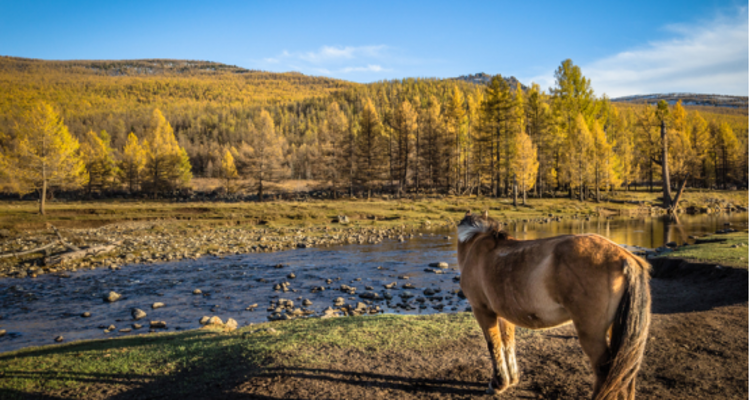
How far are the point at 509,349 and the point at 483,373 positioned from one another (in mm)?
649

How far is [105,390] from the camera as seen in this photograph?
16.5 ft

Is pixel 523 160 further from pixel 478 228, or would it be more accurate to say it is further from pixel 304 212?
pixel 478 228

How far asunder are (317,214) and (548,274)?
1305 inches

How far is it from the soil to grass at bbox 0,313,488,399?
0.37 feet

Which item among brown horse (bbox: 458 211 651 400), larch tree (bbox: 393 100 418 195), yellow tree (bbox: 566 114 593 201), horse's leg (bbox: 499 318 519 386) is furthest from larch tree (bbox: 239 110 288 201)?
brown horse (bbox: 458 211 651 400)

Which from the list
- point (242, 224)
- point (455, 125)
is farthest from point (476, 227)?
point (455, 125)

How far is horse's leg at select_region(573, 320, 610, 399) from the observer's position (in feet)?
11.3

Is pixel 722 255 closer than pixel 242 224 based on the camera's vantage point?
Yes

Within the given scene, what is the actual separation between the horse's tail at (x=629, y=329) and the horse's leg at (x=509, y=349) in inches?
55.4

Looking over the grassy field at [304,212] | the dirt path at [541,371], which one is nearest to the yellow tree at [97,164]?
the grassy field at [304,212]

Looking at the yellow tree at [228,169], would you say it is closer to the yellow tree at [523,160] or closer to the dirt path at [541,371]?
the yellow tree at [523,160]

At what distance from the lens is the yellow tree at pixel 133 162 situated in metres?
58.1

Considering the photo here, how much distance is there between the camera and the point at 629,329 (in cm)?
334

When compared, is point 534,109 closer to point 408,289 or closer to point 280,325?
point 408,289
